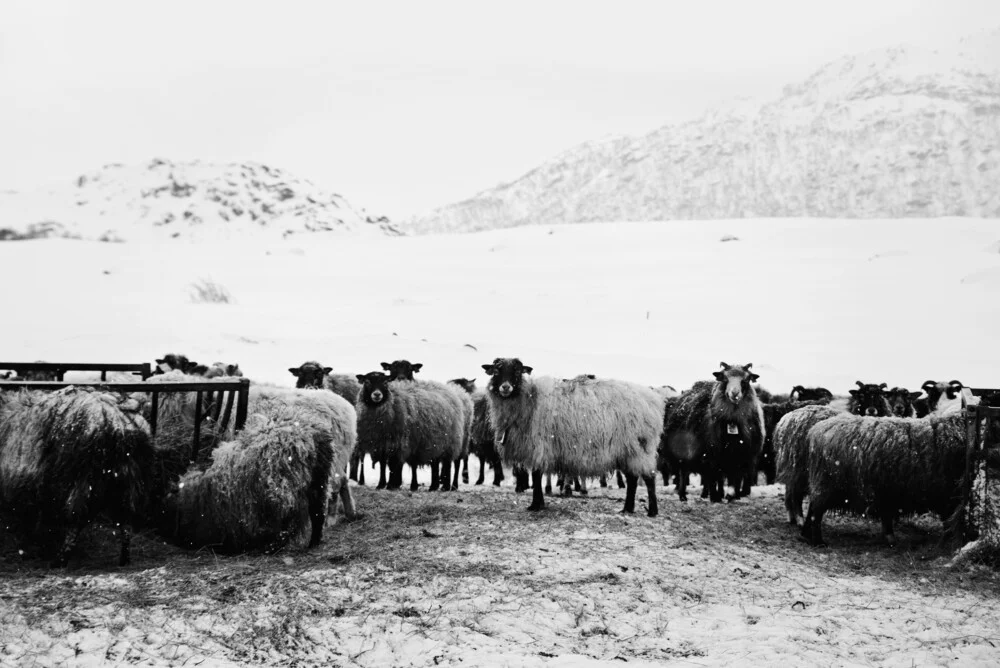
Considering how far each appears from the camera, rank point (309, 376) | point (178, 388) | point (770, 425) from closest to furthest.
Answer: point (178, 388), point (309, 376), point (770, 425)

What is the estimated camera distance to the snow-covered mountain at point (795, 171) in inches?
5940

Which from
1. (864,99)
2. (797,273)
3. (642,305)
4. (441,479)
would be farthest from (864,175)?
(441,479)

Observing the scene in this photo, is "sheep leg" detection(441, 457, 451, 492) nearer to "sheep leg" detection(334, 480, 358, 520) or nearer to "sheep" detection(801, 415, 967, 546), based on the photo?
"sheep leg" detection(334, 480, 358, 520)

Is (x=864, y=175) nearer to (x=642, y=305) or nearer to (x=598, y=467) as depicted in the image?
(x=642, y=305)

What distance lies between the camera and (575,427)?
10742 mm

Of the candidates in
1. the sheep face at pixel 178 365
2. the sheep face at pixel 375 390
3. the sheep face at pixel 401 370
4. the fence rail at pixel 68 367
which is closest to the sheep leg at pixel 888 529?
the sheep face at pixel 375 390

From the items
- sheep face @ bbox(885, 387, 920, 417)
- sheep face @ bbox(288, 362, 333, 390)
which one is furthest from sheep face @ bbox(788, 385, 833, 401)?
sheep face @ bbox(288, 362, 333, 390)

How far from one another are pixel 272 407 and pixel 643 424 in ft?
16.2

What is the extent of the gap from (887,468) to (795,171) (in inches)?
6541

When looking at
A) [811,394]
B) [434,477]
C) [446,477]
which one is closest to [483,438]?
[446,477]

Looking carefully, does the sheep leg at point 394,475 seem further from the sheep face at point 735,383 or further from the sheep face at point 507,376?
the sheep face at point 735,383

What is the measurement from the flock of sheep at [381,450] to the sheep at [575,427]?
2 centimetres

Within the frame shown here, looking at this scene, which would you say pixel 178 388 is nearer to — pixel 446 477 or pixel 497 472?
pixel 446 477

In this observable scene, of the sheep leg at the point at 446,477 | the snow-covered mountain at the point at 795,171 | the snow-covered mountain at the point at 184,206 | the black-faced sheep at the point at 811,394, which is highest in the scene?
the snow-covered mountain at the point at 795,171
